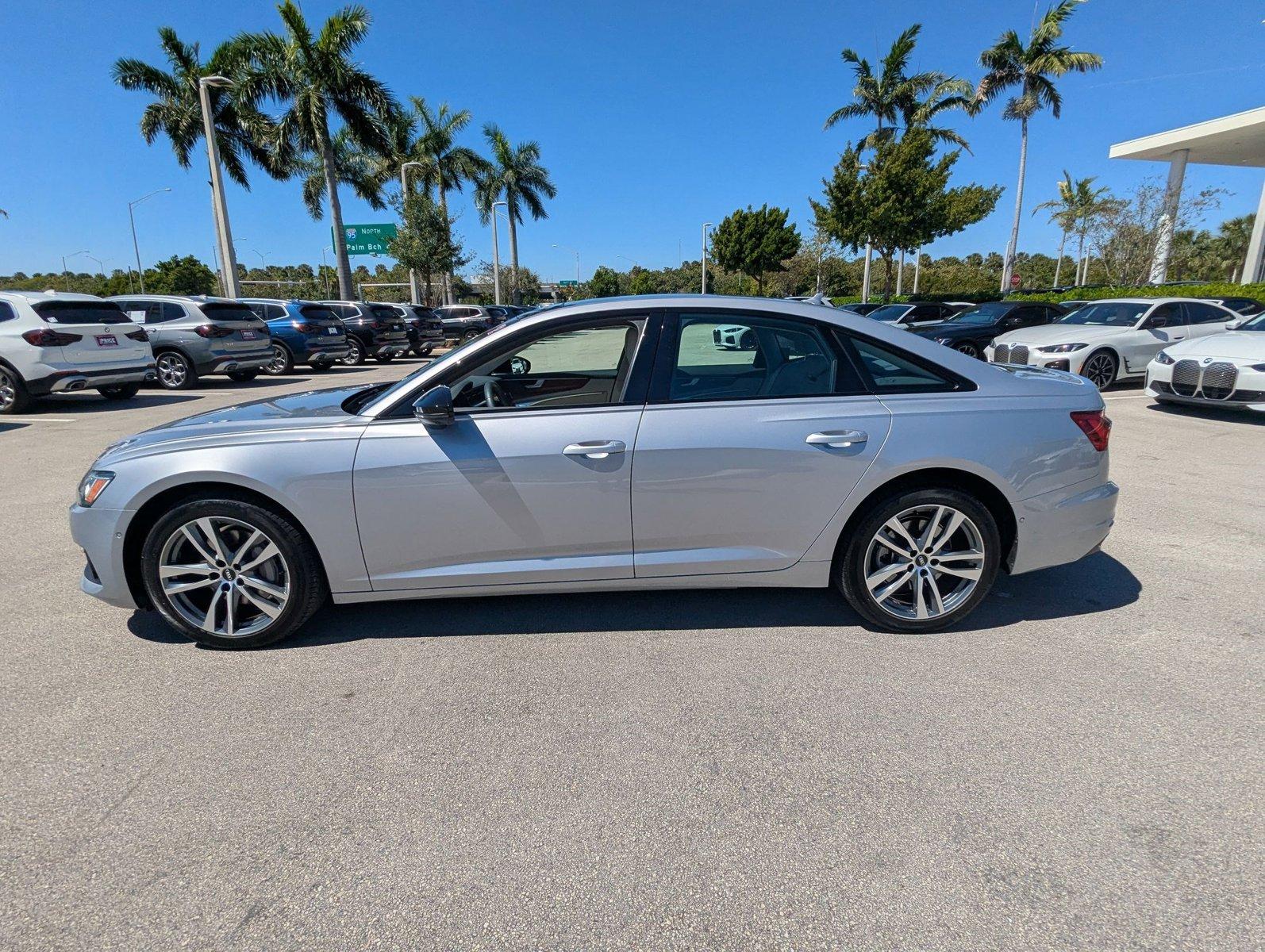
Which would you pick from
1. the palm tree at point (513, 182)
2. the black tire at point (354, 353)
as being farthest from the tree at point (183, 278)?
the black tire at point (354, 353)

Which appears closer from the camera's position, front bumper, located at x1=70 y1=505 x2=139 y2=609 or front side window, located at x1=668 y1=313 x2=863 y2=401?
front bumper, located at x1=70 y1=505 x2=139 y2=609

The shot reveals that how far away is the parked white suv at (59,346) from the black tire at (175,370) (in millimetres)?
2279

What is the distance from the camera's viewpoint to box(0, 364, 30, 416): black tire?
31.7ft

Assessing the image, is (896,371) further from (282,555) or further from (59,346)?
(59,346)

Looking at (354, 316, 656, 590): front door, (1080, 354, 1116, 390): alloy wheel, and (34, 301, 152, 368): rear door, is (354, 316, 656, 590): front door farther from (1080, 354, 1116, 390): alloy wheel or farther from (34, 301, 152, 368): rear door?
(1080, 354, 1116, 390): alloy wheel

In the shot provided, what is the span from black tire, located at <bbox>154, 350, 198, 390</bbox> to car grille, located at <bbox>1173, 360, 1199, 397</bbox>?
16088mm

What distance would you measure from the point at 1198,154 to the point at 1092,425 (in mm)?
37213

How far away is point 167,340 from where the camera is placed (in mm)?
12609

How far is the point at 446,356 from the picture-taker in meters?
3.26

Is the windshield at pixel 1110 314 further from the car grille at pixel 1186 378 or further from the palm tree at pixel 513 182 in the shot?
the palm tree at pixel 513 182

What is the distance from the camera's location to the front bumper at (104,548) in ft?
10.1

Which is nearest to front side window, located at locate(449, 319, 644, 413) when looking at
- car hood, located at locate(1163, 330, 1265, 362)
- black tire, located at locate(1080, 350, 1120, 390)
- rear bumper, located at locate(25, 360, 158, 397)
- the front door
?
the front door

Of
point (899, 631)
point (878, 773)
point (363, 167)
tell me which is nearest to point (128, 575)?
point (878, 773)

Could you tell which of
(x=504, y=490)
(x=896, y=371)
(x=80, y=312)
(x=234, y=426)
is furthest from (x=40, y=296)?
(x=896, y=371)
